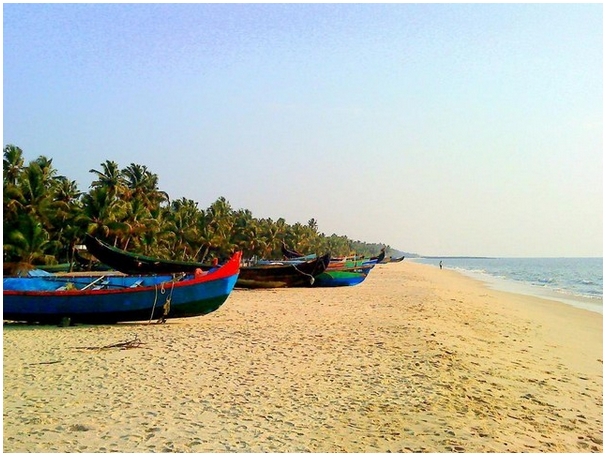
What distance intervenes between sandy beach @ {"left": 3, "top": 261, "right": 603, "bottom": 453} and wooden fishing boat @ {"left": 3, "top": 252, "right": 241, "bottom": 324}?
0.41 metres

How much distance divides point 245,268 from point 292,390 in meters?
20.0

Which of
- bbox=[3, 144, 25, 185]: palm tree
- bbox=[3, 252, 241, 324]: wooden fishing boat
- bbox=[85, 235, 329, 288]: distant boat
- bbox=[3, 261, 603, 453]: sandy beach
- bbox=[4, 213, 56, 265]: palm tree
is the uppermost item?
bbox=[3, 144, 25, 185]: palm tree

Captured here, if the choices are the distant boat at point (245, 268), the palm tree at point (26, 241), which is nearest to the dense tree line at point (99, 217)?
the palm tree at point (26, 241)

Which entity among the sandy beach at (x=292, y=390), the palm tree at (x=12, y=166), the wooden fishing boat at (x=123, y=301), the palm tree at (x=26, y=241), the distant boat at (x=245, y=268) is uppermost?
the palm tree at (x=12, y=166)

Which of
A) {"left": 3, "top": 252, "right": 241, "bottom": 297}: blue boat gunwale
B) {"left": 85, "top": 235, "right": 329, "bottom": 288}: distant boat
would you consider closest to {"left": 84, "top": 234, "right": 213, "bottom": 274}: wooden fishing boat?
{"left": 85, "top": 235, "right": 329, "bottom": 288}: distant boat

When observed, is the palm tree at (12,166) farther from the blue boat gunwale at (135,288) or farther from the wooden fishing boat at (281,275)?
the blue boat gunwale at (135,288)

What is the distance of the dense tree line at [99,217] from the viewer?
33656 millimetres

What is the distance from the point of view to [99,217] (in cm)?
3772

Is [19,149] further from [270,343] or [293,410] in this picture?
[293,410]

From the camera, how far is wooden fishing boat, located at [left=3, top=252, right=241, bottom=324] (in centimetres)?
1279

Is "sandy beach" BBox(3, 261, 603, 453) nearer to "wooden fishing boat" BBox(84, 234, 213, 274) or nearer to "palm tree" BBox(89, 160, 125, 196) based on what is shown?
"wooden fishing boat" BBox(84, 234, 213, 274)

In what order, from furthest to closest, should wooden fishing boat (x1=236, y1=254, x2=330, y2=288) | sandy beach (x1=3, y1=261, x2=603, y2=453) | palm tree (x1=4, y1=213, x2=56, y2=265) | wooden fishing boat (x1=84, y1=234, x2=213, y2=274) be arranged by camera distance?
palm tree (x1=4, y1=213, x2=56, y2=265) < wooden fishing boat (x1=236, y1=254, x2=330, y2=288) < wooden fishing boat (x1=84, y1=234, x2=213, y2=274) < sandy beach (x1=3, y1=261, x2=603, y2=453)

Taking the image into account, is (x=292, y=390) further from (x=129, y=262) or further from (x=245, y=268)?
(x=245, y=268)

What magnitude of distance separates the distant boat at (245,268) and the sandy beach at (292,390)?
10.1 meters
